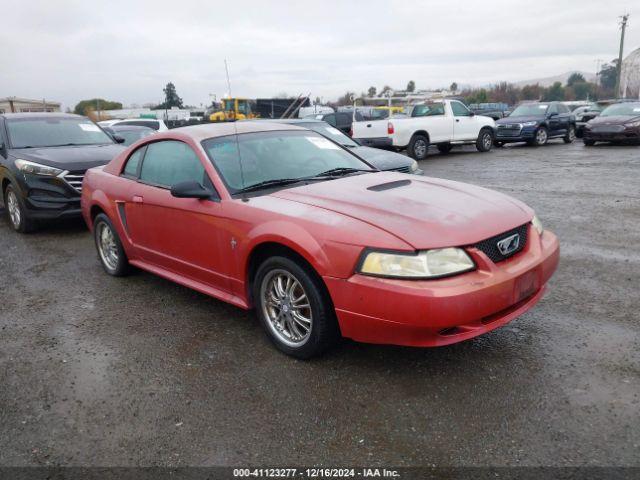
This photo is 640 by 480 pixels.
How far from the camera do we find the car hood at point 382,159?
874 cm

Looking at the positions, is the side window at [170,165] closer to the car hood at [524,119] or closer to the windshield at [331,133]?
the windshield at [331,133]

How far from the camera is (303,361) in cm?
352

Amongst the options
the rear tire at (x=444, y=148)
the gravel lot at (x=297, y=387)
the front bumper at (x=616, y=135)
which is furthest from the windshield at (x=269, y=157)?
the front bumper at (x=616, y=135)

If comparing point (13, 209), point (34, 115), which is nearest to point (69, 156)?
point (13, 209)

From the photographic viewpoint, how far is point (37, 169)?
7293mm

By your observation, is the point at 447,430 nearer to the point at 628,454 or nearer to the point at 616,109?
the point at 628,454

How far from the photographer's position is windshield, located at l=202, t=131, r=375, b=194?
13.3 feet

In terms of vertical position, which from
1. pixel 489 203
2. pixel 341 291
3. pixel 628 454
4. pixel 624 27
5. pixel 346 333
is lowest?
pixel 628 454

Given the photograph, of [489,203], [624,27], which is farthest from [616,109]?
[624,27]

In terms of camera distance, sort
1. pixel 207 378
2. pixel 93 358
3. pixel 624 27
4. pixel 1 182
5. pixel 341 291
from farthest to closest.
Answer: pixel 624 27 → pixel 1 182 → pixel 93 358 → pixel 207 378 → pixel 341 291

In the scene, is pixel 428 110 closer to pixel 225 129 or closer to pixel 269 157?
pixel 225 129

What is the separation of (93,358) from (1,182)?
5508 mm

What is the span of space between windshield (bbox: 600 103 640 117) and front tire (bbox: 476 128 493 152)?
415cm

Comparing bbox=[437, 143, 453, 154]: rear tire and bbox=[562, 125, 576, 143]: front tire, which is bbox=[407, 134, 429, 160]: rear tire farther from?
bbox=[562, 125, 576, 143]: front tire
